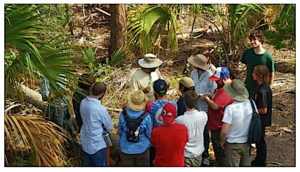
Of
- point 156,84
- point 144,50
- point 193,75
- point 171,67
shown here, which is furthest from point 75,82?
point 171,67

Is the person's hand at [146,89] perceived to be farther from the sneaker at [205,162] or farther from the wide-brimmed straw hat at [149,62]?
the sneaker at [205,162]

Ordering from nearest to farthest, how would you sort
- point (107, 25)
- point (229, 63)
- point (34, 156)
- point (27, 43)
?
point (27, 43), point (34, 156), point (229, 63), point (107, 25)

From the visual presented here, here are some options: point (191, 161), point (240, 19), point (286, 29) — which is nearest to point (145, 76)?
point (191, 161)

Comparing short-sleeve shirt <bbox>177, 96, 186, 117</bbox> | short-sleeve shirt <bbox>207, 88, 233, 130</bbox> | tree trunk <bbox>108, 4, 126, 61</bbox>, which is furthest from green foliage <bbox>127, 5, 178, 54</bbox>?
short-sleeve shirt <bbox>207, 88, 233, 130</bbox>

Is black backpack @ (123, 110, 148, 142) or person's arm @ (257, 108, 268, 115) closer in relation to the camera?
black backpack @ (123, 110, 148, 142)

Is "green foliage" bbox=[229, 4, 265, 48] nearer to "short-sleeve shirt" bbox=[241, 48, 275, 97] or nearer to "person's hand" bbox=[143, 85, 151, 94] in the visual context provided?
"short-sleeve shirt" bbox=[241, 48, 275, 97]

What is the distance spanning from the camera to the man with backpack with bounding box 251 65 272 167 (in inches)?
232

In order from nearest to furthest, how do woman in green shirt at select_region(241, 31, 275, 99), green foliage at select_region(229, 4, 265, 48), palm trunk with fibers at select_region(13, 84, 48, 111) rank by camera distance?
woman in green shirt at select_region(241, 31, 275, 99) < palm trunk with fibers at select_region(13, 84, 48, 111) < green foliage at select_region(229, 4, 265, 48)

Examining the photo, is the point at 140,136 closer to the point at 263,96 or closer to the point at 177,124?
the point at 177,124

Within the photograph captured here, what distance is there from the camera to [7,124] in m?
5.04

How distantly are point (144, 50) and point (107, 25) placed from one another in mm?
4692

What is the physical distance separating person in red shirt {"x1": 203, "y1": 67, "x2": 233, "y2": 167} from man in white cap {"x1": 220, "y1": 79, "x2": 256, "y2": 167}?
0.55 feet

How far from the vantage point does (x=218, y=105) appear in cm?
587

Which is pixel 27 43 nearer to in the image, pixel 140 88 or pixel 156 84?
pixel 156 84
